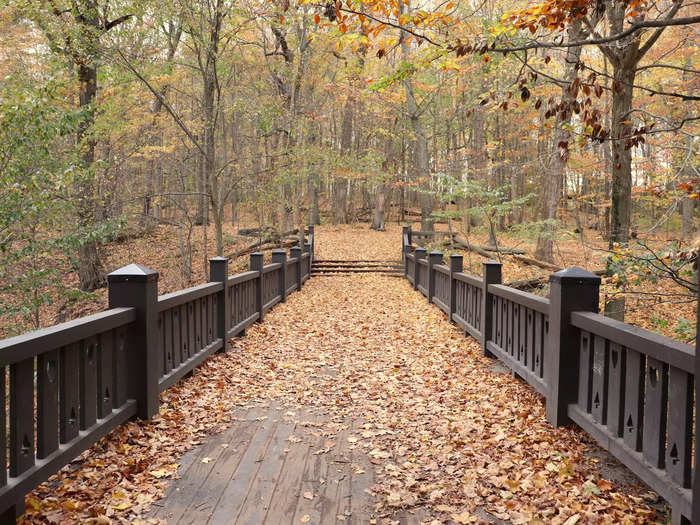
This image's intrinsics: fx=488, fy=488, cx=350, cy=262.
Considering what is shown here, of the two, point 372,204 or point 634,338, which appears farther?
point 372,204

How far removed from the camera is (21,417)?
2562 millimetres

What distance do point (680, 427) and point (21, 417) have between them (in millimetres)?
3412

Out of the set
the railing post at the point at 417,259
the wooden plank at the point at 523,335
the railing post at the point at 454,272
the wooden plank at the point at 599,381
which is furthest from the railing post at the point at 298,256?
the wooden plank at the point at 599,381

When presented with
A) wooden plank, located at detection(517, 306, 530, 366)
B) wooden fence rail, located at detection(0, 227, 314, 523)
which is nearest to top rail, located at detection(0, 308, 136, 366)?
wooden fence rail, located at detection(0, 227, 314, 523)

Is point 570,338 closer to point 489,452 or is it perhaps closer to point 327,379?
Answer: point 489,452

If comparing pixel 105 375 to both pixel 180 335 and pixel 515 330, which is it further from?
pixel 515 330

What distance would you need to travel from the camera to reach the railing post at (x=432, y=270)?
11116mm

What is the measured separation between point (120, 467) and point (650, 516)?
10.9ft

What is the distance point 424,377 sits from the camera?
595cm

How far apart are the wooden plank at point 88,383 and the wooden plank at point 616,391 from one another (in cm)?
346

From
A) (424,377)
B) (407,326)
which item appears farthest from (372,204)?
(424,377)

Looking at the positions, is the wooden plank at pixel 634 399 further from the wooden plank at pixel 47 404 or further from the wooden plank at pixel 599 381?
the wooden plank at pixel 47 404

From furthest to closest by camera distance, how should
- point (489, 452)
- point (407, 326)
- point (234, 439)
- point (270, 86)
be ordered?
point (270, 86) → point (407, 326) → point (234, 439) → point (489, 452)

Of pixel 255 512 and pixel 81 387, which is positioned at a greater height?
pixel 81 387
